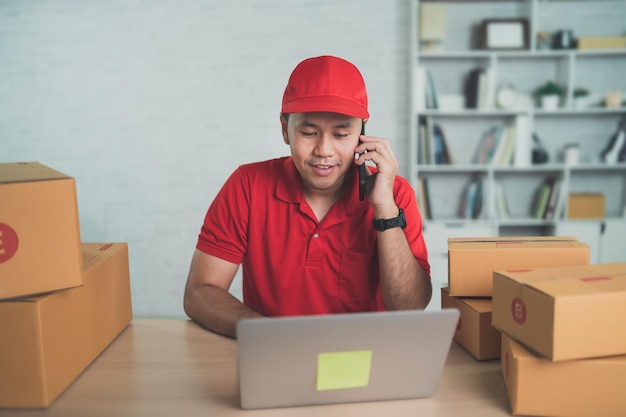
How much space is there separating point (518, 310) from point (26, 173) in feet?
3.19

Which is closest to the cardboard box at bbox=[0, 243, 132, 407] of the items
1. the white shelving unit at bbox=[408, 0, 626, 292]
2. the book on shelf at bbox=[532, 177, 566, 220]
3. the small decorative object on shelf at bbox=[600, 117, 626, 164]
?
the white shelving unit at bbox=[408, 0, 626, 292]

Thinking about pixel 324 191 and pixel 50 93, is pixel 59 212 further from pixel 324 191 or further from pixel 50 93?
pixel 50 93

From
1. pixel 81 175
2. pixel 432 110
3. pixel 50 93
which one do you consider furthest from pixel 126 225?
pixel 432 110

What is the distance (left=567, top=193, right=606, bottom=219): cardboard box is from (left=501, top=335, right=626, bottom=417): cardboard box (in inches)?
121

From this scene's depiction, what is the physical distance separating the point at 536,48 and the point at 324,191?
2.74m

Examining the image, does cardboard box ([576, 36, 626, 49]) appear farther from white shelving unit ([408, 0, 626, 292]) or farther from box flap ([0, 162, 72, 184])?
box flap ([0, 162, 72, 184])

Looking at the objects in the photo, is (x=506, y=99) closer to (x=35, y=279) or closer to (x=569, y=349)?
(x=569, y=349)

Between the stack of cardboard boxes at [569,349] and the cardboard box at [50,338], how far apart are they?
0.85 m

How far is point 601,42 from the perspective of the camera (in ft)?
11.6

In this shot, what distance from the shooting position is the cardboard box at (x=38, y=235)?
935 mm

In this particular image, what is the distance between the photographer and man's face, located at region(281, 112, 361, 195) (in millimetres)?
1436

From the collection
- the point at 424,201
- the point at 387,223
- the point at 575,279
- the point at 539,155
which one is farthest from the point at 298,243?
the point at 539,155

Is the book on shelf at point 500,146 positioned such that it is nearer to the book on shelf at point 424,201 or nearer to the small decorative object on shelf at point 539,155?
the small decorative object on shelf at point 539,155

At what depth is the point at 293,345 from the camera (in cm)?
87
